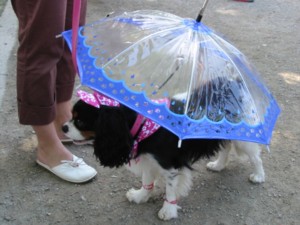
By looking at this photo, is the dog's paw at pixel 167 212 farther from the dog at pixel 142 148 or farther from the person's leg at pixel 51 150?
the person's leg at pixel 51 150

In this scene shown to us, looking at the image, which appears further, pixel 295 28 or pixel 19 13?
pixel 295 28

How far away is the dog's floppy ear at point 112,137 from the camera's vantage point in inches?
89.3

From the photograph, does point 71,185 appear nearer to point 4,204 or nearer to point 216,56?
point 4,204

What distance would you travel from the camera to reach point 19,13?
8.45ft

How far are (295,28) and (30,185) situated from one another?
446 cm

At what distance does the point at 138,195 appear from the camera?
2.89 m

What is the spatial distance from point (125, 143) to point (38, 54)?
760mm

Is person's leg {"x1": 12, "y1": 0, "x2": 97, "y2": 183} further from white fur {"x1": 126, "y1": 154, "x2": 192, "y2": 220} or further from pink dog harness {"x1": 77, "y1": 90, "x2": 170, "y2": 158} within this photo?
white fur {"x1": 126, "y1": 154, "x2": 192, "y2": 220}

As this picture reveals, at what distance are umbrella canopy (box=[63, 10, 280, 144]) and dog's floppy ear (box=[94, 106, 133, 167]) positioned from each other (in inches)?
10.2

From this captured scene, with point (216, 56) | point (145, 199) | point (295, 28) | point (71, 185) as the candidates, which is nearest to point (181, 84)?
point (216, 56)

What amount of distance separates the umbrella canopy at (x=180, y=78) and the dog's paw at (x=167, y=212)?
34.6 inches

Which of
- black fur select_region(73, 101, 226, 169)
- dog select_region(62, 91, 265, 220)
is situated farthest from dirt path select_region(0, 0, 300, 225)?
black fur select_region(73, 101, 226, 169)

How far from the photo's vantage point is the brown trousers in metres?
2.50

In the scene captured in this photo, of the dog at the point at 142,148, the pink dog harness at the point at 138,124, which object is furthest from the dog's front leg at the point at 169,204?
the pink dog harness at the point at 138,124
